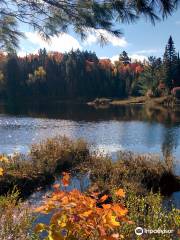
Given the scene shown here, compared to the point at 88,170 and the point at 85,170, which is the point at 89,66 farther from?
the point at 88,170

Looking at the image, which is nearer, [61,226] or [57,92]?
[61,226]

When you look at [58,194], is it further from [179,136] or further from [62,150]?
[179,136]

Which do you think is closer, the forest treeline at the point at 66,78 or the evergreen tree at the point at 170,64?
the evergreen tree at the point at 170,64

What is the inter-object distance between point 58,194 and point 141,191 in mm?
9281

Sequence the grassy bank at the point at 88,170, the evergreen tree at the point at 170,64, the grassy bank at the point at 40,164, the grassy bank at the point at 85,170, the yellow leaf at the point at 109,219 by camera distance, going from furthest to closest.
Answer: the evergreen tree at the point at 170,64 < the grassy bank at the point at 40,164 < the grassy bank at the point at 85,170 < the grassy bank at the point at 88,170 < the yellow leaf at the point at 109,219

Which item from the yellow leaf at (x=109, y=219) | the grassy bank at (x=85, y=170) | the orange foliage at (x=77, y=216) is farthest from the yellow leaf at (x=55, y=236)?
the grassy bank at (x=85, y=170)

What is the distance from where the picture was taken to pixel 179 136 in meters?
30.4

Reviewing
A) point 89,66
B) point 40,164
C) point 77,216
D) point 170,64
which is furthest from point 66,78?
point 77,216

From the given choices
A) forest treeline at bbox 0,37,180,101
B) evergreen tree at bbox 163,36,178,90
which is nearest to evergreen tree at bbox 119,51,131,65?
forest treeline at bbox 0,37,180,101

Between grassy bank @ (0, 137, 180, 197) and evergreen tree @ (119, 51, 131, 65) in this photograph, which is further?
evergreen tree @ (119, 51, 131, 65)

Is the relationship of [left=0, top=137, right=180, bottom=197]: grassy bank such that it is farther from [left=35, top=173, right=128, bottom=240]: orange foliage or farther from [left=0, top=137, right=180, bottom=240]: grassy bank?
[left=35, top=173, right=128, bottom=240]: orange foliage

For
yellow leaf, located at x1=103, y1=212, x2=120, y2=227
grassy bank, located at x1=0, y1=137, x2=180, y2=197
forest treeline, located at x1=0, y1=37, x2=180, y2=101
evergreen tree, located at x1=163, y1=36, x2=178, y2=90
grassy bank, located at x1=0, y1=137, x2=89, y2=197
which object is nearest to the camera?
yellow leaf, located at x1=103, y1=212, x2=120, y2=227

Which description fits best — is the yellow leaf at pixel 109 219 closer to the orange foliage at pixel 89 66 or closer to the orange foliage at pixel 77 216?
the orange foliage at pixel 77 216

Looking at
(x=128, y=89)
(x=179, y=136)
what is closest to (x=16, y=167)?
(x=179, y=136)
